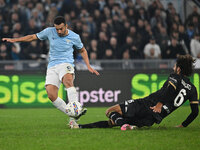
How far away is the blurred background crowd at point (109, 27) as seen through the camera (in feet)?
58.6

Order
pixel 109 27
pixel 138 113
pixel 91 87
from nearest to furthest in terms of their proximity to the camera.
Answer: pixel 138 113
pixel 91 87
pixel 109 27

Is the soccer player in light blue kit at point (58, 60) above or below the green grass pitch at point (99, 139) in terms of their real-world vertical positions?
above

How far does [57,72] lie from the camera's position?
9758mm

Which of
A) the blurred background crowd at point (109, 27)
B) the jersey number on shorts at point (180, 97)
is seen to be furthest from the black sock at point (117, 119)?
the blurred background crowd at point (109, 27)

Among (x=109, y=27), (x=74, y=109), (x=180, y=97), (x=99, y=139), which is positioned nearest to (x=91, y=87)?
(x=109, y=27)

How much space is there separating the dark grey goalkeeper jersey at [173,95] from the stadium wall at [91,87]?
7.97 meters

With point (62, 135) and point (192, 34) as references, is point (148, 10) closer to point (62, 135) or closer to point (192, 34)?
point (192, 34)

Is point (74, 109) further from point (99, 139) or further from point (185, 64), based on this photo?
point (185, 64)

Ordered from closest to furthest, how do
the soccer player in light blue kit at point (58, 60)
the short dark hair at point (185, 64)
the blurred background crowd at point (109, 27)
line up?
the short dark hair at point (185, 64)
the soccer player in light blue kit at point (58, 60)
the blurred background crowd at point (109, 27)

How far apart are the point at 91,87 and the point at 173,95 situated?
8479 millimetres

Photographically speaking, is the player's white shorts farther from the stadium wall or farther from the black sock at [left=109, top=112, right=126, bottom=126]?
the stadium wall

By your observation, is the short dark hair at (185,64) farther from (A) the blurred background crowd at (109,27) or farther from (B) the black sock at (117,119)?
(A) the blurred background crowd at (109,27)

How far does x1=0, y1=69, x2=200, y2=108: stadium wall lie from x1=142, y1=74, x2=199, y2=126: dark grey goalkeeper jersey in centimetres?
797

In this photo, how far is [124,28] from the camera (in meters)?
19.2
